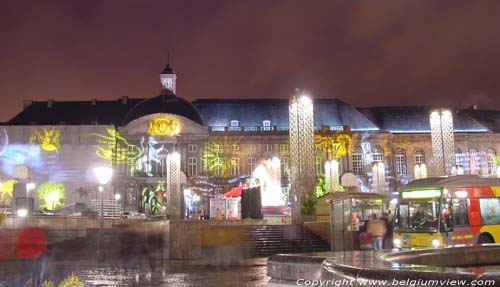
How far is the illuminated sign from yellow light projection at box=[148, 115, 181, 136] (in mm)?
45173

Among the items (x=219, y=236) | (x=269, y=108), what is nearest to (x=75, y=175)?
(x=269, y=108)

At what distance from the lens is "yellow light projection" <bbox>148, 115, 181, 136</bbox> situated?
61.9 meters

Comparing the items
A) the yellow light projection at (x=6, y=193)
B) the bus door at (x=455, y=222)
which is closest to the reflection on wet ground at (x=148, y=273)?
the bus door at (x=455, y=222)

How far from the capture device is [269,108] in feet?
222

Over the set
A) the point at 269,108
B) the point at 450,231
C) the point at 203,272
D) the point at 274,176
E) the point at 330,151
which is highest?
the point at 269,108

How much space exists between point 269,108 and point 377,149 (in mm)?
13420

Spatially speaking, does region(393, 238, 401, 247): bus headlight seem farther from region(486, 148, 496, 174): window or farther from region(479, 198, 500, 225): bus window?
region(486, 148, 496, 174): window

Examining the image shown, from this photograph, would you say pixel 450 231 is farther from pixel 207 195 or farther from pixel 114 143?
pixel 114 143

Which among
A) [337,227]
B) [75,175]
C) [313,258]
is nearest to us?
[313,258]

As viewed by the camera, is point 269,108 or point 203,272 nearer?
Answer: point 203,272

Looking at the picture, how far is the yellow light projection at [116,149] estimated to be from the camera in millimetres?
61688

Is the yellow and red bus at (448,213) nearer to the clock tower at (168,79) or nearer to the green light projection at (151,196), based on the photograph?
the green light projection at (151,196)

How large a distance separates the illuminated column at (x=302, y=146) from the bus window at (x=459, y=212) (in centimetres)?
950

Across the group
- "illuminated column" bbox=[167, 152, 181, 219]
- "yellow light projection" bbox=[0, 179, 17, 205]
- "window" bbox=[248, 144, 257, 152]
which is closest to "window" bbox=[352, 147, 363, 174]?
"window" bbox=[248, 144, 257, 152]
